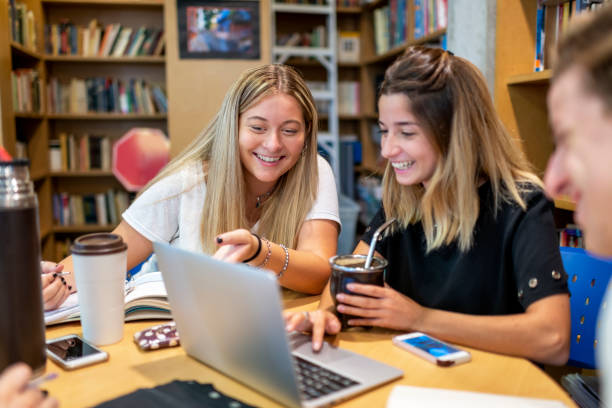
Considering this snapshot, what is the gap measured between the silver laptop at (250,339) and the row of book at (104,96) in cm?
372

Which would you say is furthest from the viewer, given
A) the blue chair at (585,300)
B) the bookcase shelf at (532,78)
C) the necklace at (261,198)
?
the bookcase shelf at (532,78)

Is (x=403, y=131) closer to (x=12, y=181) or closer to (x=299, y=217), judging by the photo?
(x=299, y=217)

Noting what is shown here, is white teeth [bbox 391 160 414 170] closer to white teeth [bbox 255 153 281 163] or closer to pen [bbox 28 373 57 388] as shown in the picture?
white teeth [bbox 255 153 281 163]

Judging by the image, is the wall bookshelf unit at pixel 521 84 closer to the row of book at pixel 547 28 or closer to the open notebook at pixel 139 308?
the row of book at pixel 547 28

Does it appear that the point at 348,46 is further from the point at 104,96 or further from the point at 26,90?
the point at 26,90

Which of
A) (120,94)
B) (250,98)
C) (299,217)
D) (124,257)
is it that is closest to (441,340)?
(124,257)

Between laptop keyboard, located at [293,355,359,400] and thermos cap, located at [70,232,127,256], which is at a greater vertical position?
thermos cap, located at [70,232,127,256]

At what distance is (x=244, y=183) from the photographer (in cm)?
169

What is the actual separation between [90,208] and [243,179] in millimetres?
3184

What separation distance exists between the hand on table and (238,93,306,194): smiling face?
100 centimetres

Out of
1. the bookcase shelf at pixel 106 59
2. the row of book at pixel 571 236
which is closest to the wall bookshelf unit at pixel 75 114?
the bookcase shelf at pixel 106 59

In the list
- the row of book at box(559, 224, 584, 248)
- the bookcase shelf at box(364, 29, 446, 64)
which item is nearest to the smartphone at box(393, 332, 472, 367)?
the row of book at box(559, 224, 584, 248)

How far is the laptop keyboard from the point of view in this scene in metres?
0.76

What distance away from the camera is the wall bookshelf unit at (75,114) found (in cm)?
412
